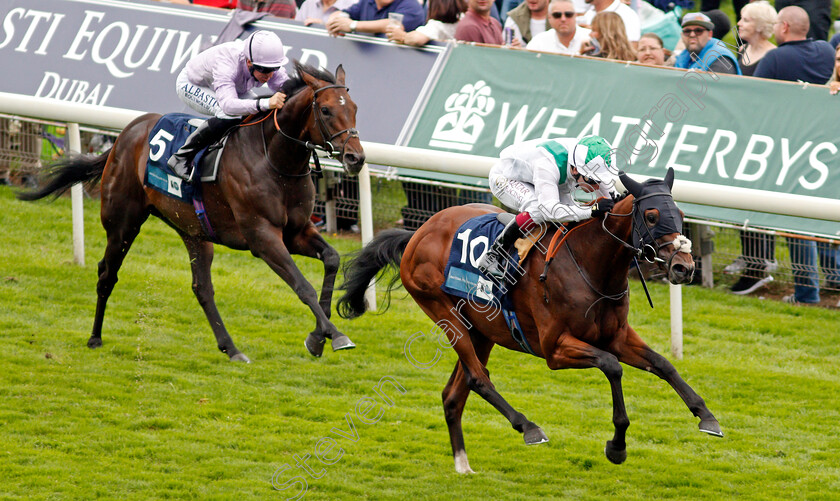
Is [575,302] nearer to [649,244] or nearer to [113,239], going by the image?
[649,244]

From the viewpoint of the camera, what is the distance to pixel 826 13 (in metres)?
9.04

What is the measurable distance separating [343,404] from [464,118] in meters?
3.05

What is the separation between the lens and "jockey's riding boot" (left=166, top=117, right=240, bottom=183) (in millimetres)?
6664

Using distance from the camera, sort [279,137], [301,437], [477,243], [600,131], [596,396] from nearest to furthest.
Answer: [477,243] → [301,437] → [279,137] → [596,396] → [600,131]

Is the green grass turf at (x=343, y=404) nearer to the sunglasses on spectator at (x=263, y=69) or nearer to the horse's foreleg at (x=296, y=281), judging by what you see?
the horse's foreleg at (x=296, y=281)

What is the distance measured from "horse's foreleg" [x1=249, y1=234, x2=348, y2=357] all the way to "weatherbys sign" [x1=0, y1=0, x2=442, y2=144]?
8.76 feet

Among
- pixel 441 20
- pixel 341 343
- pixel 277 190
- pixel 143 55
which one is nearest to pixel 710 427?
pixel 341 343

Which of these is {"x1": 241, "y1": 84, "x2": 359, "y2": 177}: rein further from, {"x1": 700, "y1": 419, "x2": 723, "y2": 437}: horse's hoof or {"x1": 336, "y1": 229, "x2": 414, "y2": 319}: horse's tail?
{"x1": 700, "y1": 419, "x2": 723, "y2": 437}: horse's hoof

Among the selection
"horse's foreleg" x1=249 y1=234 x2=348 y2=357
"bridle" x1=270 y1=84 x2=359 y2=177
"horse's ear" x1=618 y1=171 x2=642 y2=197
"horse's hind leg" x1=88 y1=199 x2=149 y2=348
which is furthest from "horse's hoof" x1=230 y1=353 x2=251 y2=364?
"horse's ear" x1=618 y1=171 x2=642 y2=197

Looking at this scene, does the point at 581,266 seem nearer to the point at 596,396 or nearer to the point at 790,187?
the point at 596,396

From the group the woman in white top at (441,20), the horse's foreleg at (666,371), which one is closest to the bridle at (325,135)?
the horse's foreleg at (666,371)

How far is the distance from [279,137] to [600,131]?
2866 mm

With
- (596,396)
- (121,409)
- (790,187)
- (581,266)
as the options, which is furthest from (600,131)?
(121,409)

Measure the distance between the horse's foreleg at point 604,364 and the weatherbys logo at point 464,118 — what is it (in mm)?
3759
